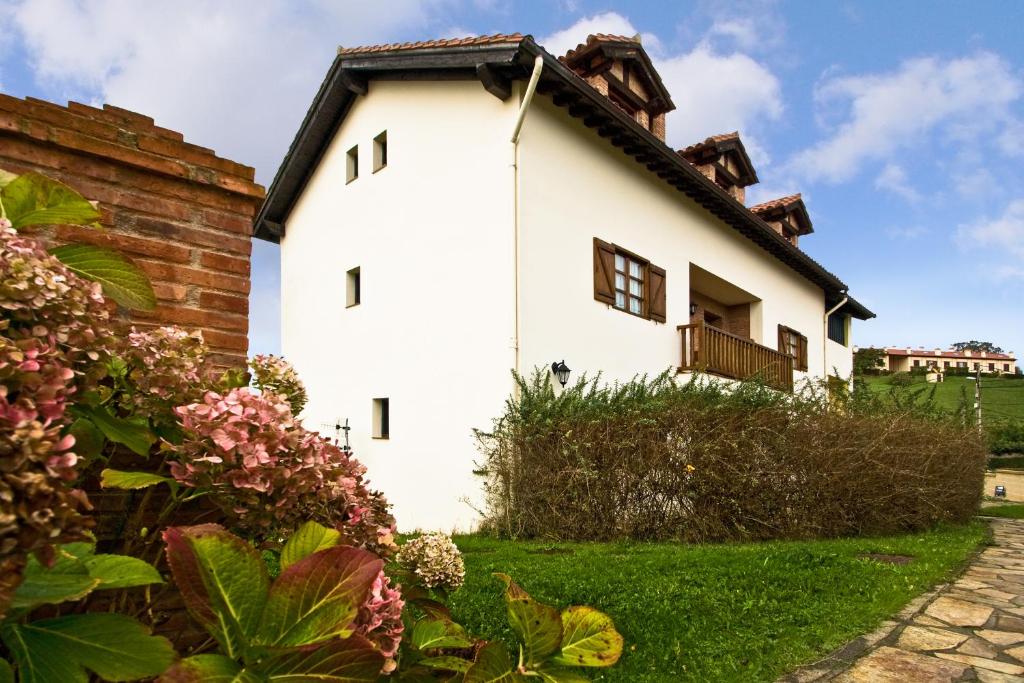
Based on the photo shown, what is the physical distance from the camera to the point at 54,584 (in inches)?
28.9

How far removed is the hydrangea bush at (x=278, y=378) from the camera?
4.92ft

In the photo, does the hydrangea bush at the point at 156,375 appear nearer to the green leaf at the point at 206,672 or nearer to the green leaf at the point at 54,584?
the green leaf at the point at 54,584

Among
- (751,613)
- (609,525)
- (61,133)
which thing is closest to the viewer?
(61,133)

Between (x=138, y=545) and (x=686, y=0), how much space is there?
8.37m

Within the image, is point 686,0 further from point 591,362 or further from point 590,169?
point 591,362

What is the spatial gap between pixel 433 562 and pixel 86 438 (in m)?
0.79

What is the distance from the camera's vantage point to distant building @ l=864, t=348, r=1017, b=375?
6550cm

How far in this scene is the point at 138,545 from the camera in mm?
1356

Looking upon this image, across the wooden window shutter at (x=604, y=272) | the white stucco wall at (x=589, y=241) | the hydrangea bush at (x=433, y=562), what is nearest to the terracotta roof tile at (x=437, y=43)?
the white stucco wall at (x=589, y=241)

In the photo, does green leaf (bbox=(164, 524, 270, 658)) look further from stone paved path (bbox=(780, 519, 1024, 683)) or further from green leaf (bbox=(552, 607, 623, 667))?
stone paved path (bbox=(780, 519, 1024, 683))

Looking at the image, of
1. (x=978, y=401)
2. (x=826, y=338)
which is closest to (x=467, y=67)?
(x=826, y=338)

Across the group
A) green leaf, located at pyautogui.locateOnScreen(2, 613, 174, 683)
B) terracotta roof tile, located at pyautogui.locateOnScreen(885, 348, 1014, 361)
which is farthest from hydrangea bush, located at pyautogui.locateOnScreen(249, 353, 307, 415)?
terracotta roof tile, located at pyautogui.locateOnScreen(885, 348, 1014, 361)

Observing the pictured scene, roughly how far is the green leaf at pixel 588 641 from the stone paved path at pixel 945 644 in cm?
264

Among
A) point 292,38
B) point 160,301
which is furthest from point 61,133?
point 292,38
